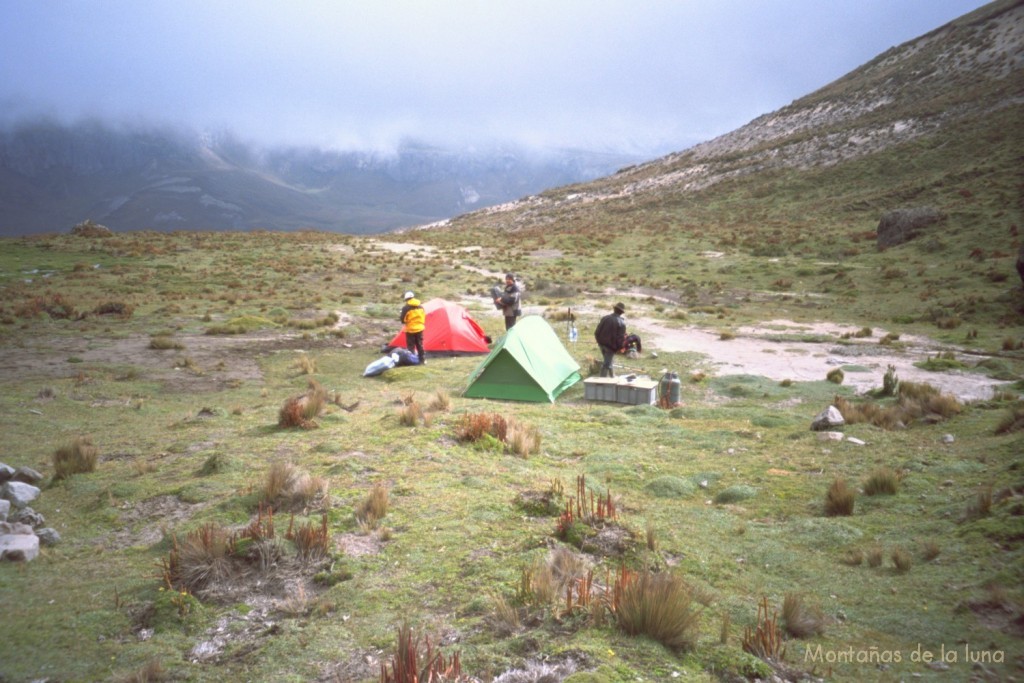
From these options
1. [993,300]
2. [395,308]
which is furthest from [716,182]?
[395,308]

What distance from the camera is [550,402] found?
1393cm

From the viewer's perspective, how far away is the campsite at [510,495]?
14.3ft

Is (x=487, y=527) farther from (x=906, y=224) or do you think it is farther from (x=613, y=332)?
(x=906, y=224)

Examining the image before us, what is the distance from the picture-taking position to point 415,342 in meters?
17.8

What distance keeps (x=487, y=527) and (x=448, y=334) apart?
43.8 ft

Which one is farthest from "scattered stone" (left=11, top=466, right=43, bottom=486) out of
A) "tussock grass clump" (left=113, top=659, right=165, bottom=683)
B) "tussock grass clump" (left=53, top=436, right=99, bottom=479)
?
"tussock grass clump" (left=113, top=659, right=165, bottom=683)

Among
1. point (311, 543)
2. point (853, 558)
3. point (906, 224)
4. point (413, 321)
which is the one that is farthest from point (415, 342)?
point (906, 224)

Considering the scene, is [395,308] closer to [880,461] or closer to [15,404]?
[15,404]

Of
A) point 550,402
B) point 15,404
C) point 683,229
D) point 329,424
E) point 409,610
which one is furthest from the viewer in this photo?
point 683,229

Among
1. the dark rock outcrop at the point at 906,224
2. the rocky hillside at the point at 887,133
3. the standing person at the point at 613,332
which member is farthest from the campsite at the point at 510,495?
the rocky hillside at the point at 887,133

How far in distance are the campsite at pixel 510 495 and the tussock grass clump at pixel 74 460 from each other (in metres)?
0.04

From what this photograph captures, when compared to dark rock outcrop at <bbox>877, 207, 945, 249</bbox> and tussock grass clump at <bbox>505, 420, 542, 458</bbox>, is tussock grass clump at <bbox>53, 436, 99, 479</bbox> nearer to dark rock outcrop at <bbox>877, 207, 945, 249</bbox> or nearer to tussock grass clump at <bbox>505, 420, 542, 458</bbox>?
tussock grass clump at <bbox>505, 420, 542, 458</bbox>

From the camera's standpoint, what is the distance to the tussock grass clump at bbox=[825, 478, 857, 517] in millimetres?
7031

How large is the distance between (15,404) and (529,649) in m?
13.0
